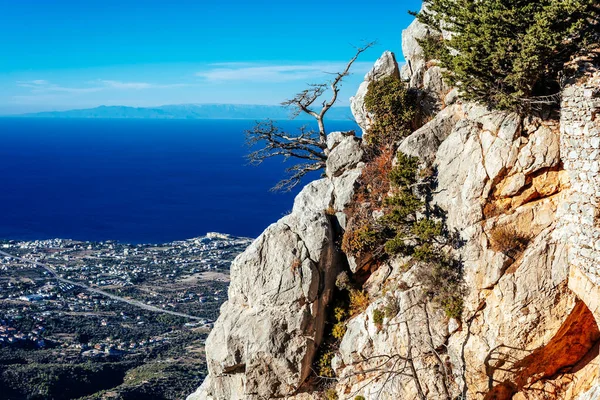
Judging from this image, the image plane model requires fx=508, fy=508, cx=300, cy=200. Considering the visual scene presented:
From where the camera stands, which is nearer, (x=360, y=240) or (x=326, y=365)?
(x=326, y=365)

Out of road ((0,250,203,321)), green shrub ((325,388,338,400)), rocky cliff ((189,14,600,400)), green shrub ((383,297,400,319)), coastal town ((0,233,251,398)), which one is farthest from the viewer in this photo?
road ((0,250,203,321))

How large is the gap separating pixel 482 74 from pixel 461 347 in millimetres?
7642

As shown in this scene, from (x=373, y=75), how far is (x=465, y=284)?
10182mm

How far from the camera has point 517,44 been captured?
1341cm

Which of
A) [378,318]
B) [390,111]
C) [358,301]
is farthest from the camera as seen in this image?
→ [390,111]

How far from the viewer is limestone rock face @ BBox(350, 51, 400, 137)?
20938 mm

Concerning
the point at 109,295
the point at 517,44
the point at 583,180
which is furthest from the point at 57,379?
the point at 583,180

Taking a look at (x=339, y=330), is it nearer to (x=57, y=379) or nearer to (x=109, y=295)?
(x=57, y=379)

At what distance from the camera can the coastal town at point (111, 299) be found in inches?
2525

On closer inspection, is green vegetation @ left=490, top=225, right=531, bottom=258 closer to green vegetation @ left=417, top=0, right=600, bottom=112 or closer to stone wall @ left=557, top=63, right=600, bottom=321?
stone wall @ left=557, top=63, right=600, bottom=321

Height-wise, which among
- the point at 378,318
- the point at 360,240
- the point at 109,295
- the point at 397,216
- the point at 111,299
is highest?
the point at 397,216

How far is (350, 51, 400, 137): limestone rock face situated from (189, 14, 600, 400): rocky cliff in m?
1.90

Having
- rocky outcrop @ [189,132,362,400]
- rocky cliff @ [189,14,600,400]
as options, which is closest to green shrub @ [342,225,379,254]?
rocky cliff @ [189,14,600,400]

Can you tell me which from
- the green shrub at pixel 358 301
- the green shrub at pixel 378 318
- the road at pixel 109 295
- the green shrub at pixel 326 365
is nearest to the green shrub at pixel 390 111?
the green shrub at pixel 358 301
